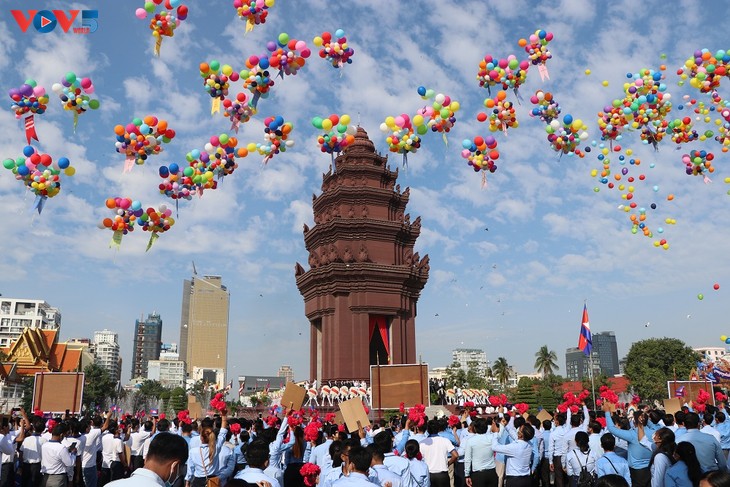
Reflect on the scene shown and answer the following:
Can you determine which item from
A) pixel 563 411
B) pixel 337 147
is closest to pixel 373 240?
pixel 337 147

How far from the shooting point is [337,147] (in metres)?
15.8

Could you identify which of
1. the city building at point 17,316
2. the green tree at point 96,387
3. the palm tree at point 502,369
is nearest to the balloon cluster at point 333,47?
the green tree at point 96,387

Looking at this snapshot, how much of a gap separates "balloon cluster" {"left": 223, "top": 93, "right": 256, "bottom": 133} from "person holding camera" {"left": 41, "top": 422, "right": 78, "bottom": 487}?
326 inches

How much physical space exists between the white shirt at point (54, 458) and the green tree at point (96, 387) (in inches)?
2238

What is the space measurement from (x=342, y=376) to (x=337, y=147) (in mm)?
20519

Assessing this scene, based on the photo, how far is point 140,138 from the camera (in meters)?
14.8

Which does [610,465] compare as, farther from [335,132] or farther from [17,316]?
[17,316]

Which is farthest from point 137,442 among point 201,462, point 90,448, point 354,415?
A: point 354,415

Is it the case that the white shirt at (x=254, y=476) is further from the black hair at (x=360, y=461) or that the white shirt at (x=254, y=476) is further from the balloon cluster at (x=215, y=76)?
the balloon cluster at (x=215, y=76)

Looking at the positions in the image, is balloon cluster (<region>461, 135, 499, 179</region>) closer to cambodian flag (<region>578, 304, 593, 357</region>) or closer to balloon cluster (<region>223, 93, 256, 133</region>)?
balloon cluster (<region>223, 93, 256, 133</region>)

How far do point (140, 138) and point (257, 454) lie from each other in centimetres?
1125

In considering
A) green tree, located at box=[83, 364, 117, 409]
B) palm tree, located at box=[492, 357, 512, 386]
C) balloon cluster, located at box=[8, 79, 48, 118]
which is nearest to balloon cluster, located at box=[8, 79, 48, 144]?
balloon cluster, located at box=[8, 79, 48, 118]

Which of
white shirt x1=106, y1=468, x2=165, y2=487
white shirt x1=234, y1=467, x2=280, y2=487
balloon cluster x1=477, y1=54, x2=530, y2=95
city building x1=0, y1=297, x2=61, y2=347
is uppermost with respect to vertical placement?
city building x1=0, y1=297, x2=61, y2=347

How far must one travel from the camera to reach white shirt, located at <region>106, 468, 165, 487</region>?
12.0 feet
